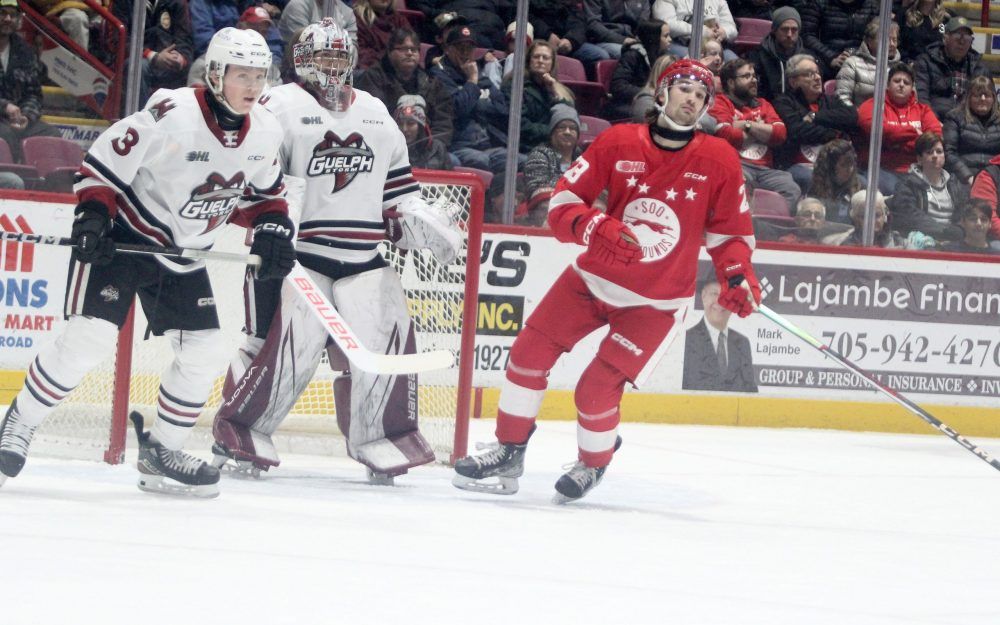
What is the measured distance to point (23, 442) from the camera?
149 inches

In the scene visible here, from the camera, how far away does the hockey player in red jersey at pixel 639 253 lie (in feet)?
13.6

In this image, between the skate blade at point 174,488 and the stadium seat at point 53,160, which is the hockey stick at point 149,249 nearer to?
the skate blade at point 174,488

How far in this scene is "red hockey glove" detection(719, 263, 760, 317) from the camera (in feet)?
13.6

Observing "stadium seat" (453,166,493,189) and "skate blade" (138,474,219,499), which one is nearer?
"skate blade" (138,474,219,499)

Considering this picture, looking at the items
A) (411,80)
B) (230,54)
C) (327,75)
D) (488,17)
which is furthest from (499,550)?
(488,17)

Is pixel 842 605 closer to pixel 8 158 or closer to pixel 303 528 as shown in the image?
pixel 303 528

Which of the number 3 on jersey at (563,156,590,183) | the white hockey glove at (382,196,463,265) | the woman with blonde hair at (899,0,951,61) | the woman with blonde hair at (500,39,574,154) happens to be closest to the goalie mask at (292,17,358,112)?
the white hockey glove at (382,196,463,265)

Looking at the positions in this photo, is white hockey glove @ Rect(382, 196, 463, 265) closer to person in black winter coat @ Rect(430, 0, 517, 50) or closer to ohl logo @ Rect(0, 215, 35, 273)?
ohl logo @ Rect(0, 215, 35, 273)

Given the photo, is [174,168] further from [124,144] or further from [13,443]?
[13,443]

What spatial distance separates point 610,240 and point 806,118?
3433 millimetres

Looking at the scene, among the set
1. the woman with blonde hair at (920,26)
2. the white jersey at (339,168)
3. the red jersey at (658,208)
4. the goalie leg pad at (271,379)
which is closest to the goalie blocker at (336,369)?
the goalie leg pad at (271,379)

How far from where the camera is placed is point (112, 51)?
5.81m

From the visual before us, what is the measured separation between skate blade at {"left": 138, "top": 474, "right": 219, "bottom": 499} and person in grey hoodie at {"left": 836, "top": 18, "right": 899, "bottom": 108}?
4.19m

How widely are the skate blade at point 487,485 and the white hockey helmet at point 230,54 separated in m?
1.27
